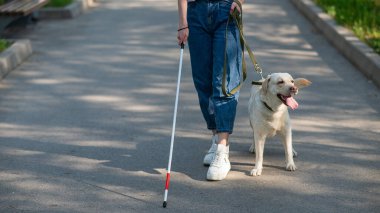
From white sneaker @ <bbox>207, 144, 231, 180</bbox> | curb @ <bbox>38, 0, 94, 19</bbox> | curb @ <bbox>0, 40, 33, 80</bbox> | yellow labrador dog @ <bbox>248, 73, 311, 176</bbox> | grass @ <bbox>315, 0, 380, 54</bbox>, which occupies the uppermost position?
yellow labrador dog @ <bbox>248, 73, 311, 176</bbox>

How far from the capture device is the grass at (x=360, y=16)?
11.3 metres

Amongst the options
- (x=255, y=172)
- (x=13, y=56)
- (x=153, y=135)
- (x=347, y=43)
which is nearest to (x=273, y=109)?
(x=255, y=172)

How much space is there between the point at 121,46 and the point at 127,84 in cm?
251

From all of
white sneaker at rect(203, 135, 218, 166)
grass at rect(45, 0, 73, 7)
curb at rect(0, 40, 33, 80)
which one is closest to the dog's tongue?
white sneaker at rect(203, 135, 218, 166)

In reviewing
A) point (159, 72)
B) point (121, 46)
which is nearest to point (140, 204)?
point (159, 72)

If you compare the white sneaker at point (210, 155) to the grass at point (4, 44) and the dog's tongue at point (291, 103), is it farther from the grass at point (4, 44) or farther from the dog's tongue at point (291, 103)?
the grass at point (4, 44)

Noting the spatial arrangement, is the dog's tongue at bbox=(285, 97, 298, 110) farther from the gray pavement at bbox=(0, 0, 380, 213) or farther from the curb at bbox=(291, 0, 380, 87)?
the curb at bbox=(291, 0, 380, 87)

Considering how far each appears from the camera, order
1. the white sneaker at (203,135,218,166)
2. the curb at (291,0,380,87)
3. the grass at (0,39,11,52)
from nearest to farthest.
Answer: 1. the white sneaker at (203,135,218,166)
2. the curb at (291,0,380,87)
3. the grass at (0,39,11,52)

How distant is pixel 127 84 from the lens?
9.72 metres

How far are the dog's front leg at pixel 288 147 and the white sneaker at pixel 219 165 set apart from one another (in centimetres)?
44

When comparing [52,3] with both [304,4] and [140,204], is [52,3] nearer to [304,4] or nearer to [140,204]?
[304,4]

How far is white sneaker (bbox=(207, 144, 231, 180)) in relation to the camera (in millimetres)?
6082

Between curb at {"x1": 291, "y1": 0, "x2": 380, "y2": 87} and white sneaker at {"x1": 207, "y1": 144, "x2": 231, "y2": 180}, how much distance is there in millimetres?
3529

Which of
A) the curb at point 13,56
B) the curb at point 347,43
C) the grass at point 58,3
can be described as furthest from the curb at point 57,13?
the curb at point 347,43
